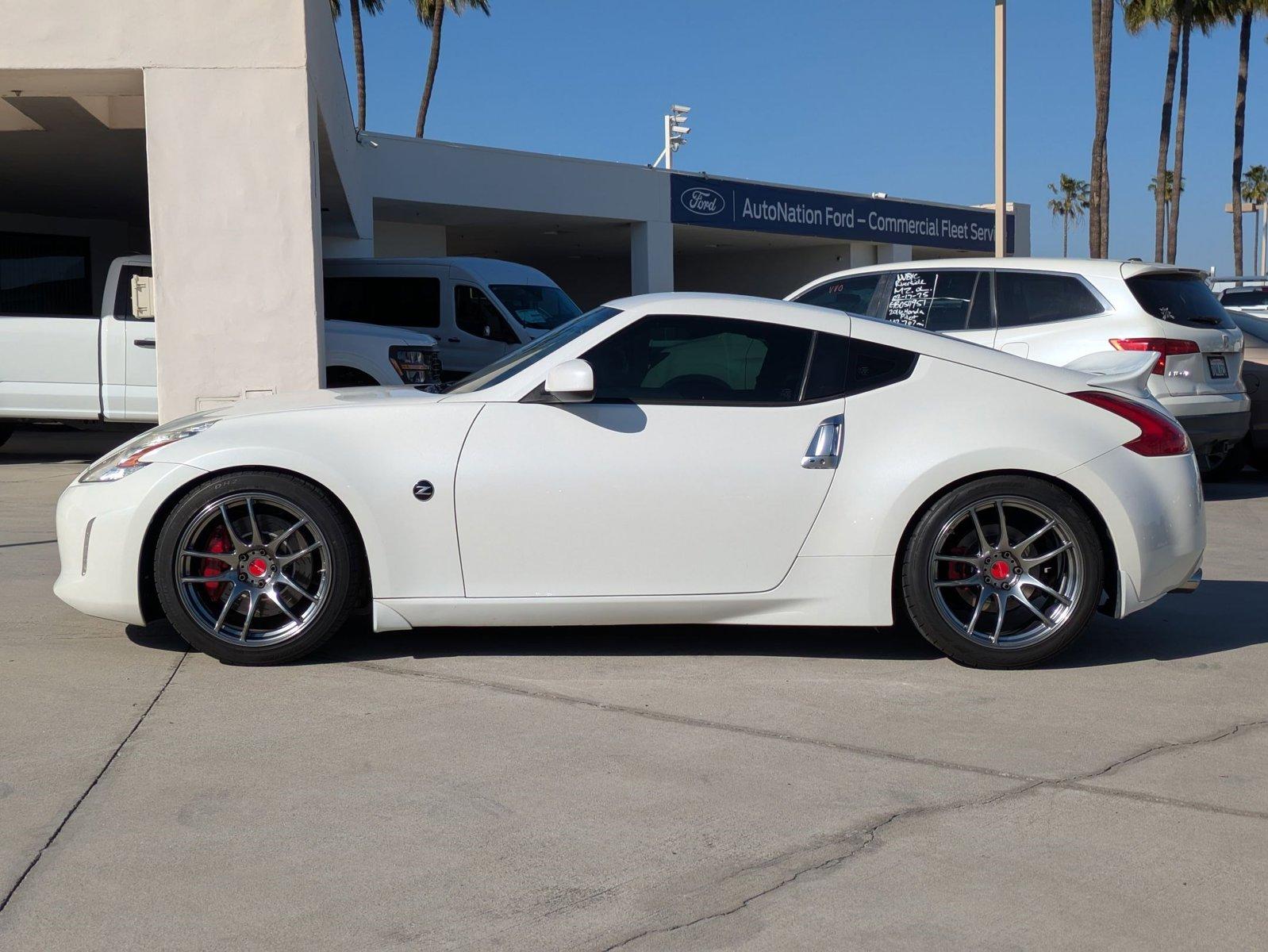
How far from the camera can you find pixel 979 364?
517 centimetres

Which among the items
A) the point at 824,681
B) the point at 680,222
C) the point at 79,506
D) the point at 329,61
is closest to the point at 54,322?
the point at 329,61

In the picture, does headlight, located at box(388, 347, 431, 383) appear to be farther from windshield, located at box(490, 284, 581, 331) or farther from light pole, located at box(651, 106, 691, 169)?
light pole, located at box(651, 106, 691, 169)

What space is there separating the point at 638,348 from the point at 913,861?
7.96 ft

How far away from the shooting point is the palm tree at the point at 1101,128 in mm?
27547

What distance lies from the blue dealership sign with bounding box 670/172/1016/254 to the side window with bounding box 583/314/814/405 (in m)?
24.8

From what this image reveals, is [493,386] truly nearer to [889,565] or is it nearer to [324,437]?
[324,437]

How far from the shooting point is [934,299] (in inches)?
396

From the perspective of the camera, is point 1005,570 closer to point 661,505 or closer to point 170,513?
point 661,505

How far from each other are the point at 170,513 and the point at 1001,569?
125 inches

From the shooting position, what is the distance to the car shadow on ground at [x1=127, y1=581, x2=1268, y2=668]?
17.4ft

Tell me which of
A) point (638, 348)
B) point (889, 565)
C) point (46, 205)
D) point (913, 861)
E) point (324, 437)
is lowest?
point (913, 861)

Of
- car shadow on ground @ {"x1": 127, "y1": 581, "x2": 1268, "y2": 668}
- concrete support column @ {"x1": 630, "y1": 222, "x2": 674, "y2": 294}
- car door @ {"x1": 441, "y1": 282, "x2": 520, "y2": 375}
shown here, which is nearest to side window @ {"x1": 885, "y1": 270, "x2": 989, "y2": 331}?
car shadow on ground @ {"x1": 127, "y1": 581, "x2": 1268, "y2": 668}

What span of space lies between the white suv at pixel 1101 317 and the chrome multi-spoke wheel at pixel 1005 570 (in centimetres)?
464

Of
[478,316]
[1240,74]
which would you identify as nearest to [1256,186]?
[1240,74]
